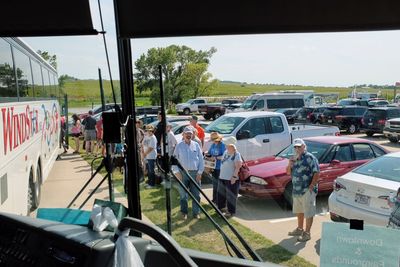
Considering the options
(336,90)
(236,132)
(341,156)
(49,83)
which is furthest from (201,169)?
(49,83)

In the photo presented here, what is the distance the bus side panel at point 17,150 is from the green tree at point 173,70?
9.24ft

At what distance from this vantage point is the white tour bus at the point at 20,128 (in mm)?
5211

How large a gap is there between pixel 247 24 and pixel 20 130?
4644mm

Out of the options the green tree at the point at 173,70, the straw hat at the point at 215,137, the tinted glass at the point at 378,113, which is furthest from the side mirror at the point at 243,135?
the green tree at the point at 173,70

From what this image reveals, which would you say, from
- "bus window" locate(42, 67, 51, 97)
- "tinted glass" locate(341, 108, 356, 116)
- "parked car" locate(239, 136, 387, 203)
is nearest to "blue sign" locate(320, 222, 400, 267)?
"parked car" locate(239, 136, 387, 203)

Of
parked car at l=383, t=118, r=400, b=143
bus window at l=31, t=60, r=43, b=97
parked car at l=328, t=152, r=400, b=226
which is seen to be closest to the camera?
parked car at l=328, t=152, r=400, b=226

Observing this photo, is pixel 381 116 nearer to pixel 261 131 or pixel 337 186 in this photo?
pixel 337 186

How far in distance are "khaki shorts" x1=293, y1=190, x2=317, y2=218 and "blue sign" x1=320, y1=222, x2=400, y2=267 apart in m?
1.49

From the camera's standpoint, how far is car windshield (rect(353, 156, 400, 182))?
3.07 meters

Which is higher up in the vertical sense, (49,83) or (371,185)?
(49,83)

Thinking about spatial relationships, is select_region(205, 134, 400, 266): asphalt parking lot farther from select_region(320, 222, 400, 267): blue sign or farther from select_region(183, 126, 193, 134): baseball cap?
select_region(183, 126, 193, 134): baseball cap

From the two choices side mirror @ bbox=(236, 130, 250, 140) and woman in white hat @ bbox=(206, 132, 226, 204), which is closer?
woman in white hat @ bbox=(206, 132, 226, 204)

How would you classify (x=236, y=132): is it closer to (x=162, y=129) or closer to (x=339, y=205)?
(x=339, y=205)

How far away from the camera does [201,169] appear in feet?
16.5
